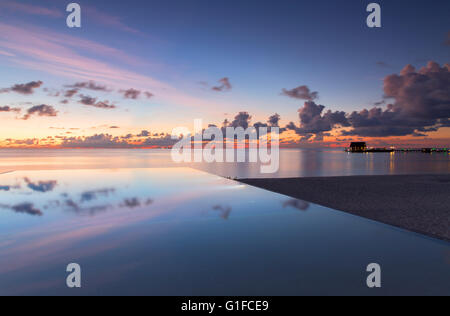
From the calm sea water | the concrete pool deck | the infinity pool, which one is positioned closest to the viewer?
the infinity pool

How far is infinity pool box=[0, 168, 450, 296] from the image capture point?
3506 millimetres

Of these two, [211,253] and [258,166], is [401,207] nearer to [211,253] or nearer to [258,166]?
[211,253]

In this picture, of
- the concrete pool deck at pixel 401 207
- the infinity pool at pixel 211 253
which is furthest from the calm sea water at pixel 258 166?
the infinity pool at pixel 211 253

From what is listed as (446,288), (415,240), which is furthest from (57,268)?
(415,240)

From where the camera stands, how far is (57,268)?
158 inches

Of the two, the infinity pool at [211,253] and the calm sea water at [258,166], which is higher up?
the infinity pool at [211,253]

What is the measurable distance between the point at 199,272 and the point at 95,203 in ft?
22.1

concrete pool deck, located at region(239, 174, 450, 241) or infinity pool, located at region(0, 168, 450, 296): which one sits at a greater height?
infinity pool, located at region(0, 168, 450, 296)

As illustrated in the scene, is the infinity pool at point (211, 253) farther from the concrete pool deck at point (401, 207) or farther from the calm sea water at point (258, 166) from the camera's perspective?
the calm sea water at point (258, 166)

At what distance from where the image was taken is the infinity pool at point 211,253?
11.5 feet

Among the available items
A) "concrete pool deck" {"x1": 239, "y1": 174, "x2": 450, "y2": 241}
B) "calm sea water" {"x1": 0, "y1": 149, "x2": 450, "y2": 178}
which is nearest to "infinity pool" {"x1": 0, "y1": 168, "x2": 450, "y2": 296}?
"concrete pool deck" {"x1": 239, "y1": 174, "x2": 450, "y2": 241}

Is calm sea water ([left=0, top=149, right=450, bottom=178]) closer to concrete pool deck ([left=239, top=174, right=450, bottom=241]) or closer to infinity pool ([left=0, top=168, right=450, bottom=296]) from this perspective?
concrete pool deck ([left=239, top=174, right=450, bottom=241])

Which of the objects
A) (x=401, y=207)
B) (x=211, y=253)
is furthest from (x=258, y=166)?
(x=211, y=253)
